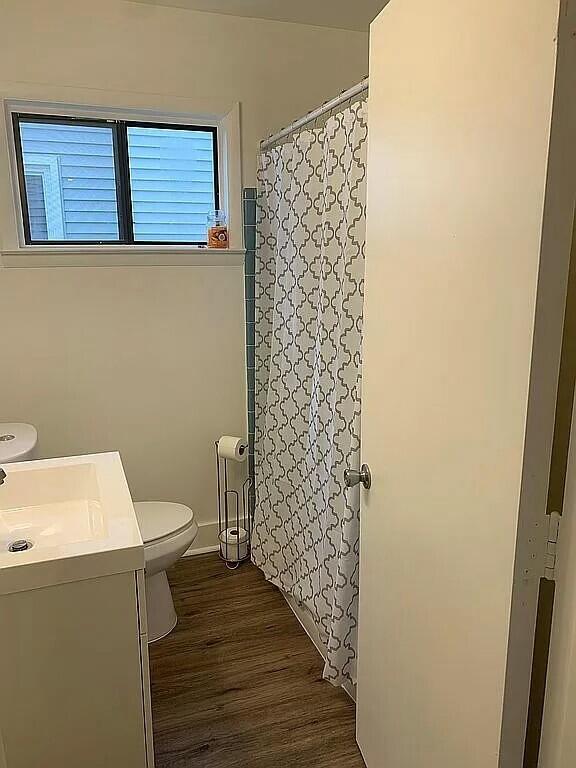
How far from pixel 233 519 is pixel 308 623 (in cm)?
82

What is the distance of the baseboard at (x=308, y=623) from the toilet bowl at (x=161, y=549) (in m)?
0.48

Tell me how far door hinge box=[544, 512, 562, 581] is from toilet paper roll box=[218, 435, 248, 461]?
1.94 meters

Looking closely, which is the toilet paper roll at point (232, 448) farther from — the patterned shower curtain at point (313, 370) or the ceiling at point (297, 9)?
the ceiling at point (297, 9)

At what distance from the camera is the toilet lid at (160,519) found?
226 centimetres

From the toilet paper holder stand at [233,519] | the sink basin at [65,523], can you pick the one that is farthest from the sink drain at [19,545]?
the toilet paper holder stand at [233,519]

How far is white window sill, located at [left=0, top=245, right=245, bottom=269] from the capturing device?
2.46 meters

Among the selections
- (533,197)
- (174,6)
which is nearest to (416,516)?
(533,197)

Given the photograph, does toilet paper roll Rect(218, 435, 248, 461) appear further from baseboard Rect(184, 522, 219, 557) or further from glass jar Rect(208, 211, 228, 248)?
glass jar Rect(208, 211, 228, 248)

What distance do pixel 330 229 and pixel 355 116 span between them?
342mm

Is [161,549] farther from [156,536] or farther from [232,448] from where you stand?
[232,448]

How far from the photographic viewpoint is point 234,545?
113 inches

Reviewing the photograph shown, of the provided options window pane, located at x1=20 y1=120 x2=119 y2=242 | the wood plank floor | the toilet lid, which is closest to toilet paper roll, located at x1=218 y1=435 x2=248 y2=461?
the toilet lid

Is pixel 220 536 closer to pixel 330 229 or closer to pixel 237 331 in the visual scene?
pixel 237 331

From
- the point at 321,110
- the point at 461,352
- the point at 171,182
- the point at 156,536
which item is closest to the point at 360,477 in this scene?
the point at 461,352
